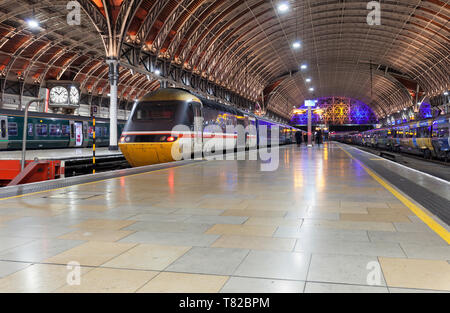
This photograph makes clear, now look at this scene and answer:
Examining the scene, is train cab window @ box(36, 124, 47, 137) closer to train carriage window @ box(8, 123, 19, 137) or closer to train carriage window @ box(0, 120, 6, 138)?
train carriage window @ box(8, 123, 19, 137)

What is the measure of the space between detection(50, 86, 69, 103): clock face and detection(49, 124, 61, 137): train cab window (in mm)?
13476

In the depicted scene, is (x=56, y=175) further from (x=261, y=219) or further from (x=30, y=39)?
(x=30, y=39)

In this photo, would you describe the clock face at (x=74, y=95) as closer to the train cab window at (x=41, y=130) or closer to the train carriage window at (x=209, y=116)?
the train cab window at (x=41, y=130)

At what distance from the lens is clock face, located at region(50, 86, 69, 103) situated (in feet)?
139

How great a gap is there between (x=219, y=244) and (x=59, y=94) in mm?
43372

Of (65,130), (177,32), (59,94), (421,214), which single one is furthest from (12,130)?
(421,214)

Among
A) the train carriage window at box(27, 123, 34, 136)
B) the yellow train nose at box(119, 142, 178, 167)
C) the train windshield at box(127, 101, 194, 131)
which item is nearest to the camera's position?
the yellow train nose at box(119, 142, 178, 167)

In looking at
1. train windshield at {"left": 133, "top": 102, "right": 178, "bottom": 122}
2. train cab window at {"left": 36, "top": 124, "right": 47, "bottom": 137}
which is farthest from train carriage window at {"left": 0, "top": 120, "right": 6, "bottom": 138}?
train windshield at {"left": 133, "top": 102, "right": 178, "bottom": 122}

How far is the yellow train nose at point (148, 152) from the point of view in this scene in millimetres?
14727

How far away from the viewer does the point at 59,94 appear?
4250cm

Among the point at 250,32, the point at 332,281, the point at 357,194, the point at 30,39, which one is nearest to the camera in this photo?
the point at 332,281
